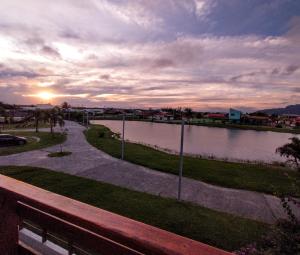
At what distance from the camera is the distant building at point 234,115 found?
82.1 metres

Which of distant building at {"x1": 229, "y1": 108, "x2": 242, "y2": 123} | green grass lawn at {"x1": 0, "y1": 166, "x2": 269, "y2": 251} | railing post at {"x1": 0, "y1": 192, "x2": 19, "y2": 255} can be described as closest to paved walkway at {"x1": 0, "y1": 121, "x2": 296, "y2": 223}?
green grass lawn at {"x1": 0, "y1": 166, "x2": 269, "y2": 251}

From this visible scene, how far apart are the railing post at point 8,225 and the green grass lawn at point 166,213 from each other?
4.83 meters

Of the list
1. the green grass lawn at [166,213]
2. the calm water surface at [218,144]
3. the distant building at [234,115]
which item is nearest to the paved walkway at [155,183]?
the green grass lawn at [166,213]

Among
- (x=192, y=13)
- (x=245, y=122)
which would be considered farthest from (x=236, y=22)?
(x=245, y=122)

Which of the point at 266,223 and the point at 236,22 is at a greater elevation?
the point at 236,22

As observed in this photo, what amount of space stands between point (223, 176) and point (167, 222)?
5.94 m

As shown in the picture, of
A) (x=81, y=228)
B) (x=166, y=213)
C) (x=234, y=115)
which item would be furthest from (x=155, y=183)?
(x=234, y=115)

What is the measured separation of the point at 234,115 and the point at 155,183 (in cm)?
8039

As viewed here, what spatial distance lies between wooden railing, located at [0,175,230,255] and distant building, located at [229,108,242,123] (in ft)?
281

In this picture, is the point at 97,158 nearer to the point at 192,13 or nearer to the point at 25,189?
the point at 192,13

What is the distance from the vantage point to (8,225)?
4.92 feet

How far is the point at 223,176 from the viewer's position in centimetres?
1150

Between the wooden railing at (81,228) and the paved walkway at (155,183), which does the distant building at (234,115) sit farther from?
the wooden railing at (81,228)

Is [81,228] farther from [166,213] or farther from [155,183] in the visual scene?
[155,183]
